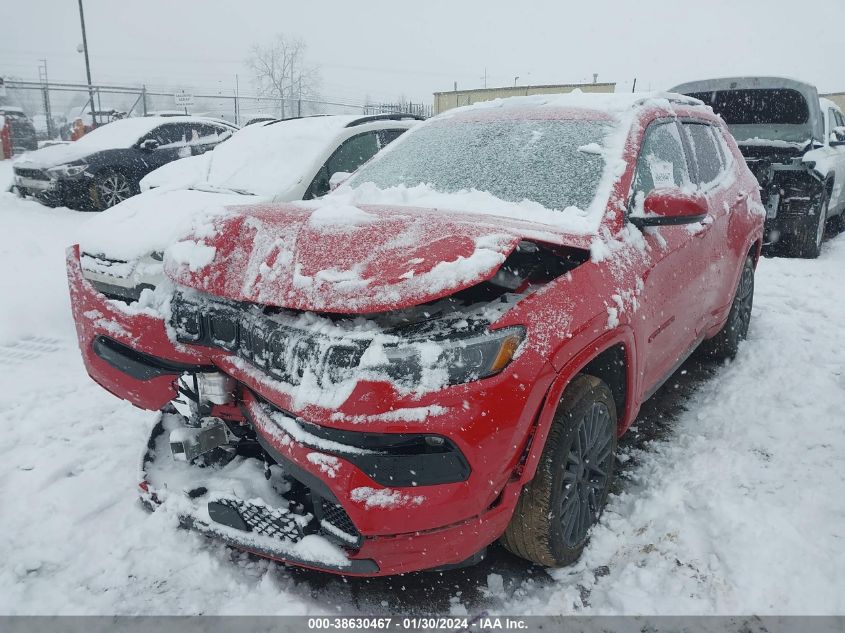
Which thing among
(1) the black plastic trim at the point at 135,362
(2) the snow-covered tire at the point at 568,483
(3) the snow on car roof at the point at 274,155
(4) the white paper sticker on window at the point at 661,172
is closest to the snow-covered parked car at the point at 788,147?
(4) the white paper sticker on window at the point at 661,172

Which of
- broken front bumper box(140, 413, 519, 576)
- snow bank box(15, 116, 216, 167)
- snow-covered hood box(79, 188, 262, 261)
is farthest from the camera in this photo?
snow bank box(15, 116, 216, 167)

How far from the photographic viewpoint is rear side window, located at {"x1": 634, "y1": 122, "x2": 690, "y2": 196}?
2.76 metres

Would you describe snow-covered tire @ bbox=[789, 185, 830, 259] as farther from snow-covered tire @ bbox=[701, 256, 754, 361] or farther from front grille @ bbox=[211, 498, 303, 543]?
front grille @ bbox=[211, 498, 303, 543]

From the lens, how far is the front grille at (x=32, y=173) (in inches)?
347

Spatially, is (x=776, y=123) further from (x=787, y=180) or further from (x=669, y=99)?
(x=669, y=99)

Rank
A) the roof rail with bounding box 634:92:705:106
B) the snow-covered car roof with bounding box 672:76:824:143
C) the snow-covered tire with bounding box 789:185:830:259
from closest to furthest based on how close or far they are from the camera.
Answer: the roof rail with bounding box 634:92:705:106
the snow-covered tire with bounding box 789:185:830:259
the snow-covered car roof with bounding box 672:76:824:143

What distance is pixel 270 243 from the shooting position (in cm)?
213

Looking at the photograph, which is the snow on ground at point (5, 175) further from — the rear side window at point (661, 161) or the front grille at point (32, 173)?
the rear side window at point (661, 161)

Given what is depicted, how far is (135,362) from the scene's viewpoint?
254cm

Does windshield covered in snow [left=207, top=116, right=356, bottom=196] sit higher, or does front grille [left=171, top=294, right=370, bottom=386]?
windshield covered in snow [left=207, top=116, right=356, bottom=196]

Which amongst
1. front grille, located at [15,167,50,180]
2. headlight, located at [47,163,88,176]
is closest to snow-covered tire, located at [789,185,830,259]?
headlight, located at [47,163,88,176]

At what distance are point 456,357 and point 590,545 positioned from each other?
1.22 meters

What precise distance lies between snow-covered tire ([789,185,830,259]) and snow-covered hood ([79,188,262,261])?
665cm

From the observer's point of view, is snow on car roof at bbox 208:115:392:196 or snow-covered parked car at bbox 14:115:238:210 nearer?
snow on car roof at bbox 208:115:392:196
